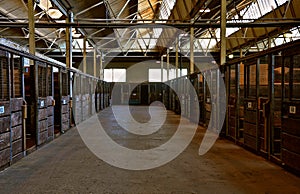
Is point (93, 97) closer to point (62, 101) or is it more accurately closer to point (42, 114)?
point (62, 101)

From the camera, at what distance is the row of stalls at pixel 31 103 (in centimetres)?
457

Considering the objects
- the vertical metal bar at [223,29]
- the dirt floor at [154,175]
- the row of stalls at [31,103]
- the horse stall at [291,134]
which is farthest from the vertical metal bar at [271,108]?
the row of stalls at [31,103]

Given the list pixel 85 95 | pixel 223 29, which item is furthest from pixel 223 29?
pixel 85 95

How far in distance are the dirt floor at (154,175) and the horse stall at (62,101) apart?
98.9 inches

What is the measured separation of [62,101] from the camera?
324 inches

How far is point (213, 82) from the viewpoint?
335 inches

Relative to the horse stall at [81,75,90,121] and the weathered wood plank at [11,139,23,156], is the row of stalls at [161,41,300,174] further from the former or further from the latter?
the horse stall at [81,75,90,121]

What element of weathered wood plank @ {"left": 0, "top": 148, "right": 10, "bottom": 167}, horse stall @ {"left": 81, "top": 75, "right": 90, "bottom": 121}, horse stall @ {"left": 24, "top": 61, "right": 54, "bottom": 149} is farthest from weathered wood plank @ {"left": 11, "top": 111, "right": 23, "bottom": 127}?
horse stall @ {"left": 81, "top": 75, "right": 90, "bottom": 121}

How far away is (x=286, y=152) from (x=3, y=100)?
12.7ft

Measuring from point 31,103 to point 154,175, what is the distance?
305cm

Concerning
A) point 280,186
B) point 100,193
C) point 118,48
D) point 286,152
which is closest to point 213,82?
point 286,152

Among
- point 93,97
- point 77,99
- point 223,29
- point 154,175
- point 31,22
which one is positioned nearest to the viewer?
point 154,175

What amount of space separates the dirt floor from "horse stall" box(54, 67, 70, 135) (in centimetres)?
251

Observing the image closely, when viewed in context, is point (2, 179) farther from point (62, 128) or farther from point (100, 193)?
point (62, 128)
